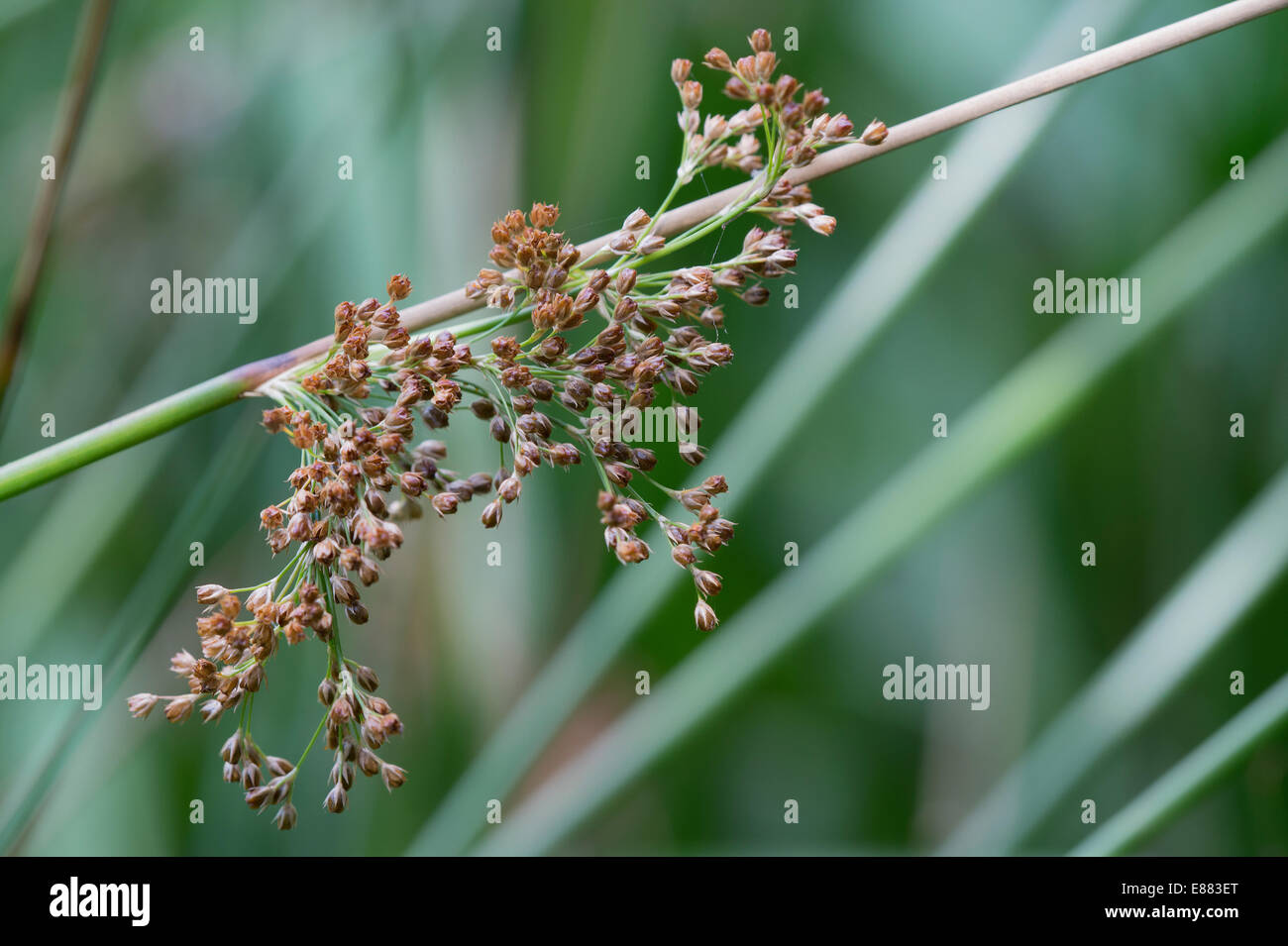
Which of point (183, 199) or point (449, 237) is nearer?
point (449, 237)

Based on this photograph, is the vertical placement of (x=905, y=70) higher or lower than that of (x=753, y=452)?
higher

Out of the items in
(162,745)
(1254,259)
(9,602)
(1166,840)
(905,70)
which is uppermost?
(905,70)

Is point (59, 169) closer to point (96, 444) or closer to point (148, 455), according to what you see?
point (96, 444)

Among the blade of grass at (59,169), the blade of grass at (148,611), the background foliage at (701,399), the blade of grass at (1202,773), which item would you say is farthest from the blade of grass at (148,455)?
the blade of grass at (1202,773)

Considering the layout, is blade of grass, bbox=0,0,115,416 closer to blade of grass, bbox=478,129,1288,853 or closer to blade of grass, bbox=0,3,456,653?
blade of grass, bbox=0,3,456,653

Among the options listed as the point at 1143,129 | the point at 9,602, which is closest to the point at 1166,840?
the point at 1143,129

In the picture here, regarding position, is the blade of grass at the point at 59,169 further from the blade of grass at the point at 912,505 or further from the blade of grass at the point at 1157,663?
the blade of grass at the point at 1157,663

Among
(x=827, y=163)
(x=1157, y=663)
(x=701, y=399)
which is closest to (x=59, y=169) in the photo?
(x=827, y=163)
